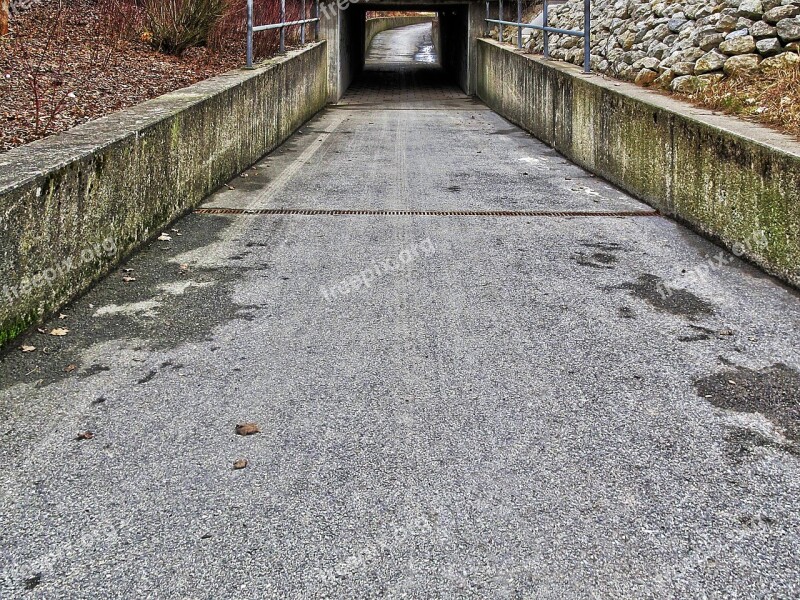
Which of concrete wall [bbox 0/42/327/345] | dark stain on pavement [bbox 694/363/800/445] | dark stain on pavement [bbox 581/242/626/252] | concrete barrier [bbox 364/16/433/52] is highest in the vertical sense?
concrete barrier [bbox 364/16/433/52]

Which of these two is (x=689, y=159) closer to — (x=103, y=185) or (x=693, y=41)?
(x=693, y=41)

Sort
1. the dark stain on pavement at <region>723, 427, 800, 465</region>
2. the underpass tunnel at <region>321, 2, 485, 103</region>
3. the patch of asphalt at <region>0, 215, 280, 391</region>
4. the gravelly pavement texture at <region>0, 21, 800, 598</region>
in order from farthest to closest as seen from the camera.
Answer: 1. the underpass tunnel at <region>321, 2, 485, 103</region>
2. the patch of asphalt at <region>0, 215, 280, 391</region>
3. the dark stain on pavement at <region>723, 427, 800, 465</region>
4. the gravelly pavement texture at <region>0, 21, 800, 598</region>

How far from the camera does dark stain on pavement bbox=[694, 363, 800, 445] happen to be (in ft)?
14.4

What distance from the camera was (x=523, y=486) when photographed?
3.74 m

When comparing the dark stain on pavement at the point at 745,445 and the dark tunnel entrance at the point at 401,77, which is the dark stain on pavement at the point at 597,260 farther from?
the dark tunnel entrance at the point at 401,77

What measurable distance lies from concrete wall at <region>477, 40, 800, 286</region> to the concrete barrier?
38.7 m

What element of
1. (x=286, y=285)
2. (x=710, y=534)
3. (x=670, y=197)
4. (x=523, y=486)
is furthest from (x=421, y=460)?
(x=670, y=197)

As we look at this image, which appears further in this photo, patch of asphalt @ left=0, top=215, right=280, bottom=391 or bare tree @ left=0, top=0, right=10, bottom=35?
bare tree @ left=0, top=0, right=10, bottom=35

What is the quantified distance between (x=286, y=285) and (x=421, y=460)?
9.42ft

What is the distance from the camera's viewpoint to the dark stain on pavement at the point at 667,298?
6031 millimetres

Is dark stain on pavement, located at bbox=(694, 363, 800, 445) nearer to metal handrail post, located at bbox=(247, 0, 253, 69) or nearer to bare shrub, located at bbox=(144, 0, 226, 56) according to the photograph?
metal handrail post, located at bbox=(247, 0, 253, 69)

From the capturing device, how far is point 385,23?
69.0 m

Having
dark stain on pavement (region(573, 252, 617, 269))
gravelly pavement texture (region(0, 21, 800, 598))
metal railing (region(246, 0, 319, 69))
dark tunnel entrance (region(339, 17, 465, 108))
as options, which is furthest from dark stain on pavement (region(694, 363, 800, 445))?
dark tunnel entrance (region(339, 17, 465, 108))

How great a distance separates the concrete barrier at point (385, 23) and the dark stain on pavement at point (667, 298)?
44591mm
